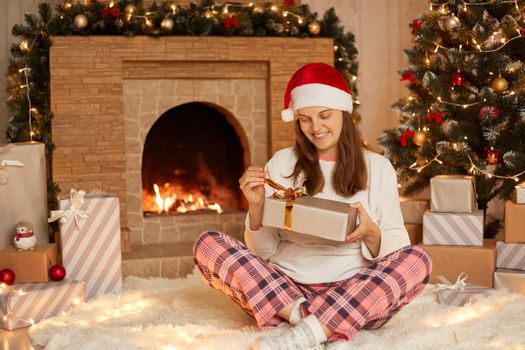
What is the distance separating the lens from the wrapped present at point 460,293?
2734 millimetres

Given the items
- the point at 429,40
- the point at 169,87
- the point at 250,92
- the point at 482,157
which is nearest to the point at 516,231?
the point at 482,157

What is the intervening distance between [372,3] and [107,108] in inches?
75.2

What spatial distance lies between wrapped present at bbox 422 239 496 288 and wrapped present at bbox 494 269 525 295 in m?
0.04

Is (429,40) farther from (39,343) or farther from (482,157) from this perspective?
(39,343)

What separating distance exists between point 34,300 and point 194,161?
5.93ft

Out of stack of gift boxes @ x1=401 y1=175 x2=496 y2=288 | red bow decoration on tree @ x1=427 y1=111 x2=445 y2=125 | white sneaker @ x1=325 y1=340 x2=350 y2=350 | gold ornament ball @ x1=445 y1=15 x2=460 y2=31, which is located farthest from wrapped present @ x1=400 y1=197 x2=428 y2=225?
white sneaker @ x1=325 y1=340 x2=350 y2=350

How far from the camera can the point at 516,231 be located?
3092 mm

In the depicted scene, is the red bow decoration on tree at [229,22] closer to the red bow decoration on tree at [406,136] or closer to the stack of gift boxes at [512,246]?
the red bow decoration on tree at [406,136]

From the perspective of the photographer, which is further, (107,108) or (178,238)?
(178,238)

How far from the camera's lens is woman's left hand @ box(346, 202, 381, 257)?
2.18 meters

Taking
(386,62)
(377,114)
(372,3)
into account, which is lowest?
(377,114)

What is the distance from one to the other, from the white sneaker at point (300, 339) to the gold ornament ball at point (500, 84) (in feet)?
5.60

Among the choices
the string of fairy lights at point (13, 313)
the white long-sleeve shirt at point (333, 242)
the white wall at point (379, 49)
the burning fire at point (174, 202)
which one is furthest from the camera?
the white wall at point (379, 49)

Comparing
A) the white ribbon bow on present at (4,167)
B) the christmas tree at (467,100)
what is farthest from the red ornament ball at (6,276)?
the christmas tree at (467,100)
